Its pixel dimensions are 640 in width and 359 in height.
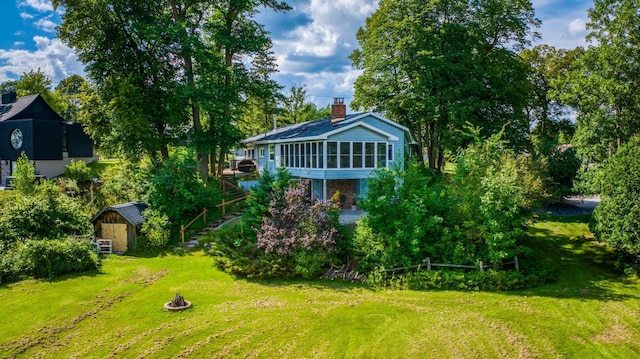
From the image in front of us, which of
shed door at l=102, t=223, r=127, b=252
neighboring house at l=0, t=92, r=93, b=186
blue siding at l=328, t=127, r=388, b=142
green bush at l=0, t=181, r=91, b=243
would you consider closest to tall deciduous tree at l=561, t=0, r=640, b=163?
blue siding at l=328, t=127, r=388, b=142

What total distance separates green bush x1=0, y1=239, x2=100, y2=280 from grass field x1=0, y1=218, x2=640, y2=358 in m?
0.77

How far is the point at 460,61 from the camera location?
2884 cm

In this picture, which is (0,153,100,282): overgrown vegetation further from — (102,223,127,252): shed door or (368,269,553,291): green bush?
(368,269,553,291): green bush

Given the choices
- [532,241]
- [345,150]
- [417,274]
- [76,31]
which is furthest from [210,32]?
[532,241]

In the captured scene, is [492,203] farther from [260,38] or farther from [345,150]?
[260,38]

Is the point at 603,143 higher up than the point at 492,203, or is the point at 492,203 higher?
the point at 603,143

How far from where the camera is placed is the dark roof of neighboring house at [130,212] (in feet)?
63.6

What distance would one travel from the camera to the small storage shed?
1948cm

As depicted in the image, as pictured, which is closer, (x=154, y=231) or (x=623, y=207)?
(x=623, y=207)

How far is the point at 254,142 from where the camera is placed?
104ft

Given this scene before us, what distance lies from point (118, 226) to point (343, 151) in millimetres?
12794

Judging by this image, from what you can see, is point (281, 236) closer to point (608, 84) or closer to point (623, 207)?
point (623, 207)

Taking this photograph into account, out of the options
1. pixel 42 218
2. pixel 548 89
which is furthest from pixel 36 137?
pixel 548 89

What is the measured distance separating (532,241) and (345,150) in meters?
11.2
